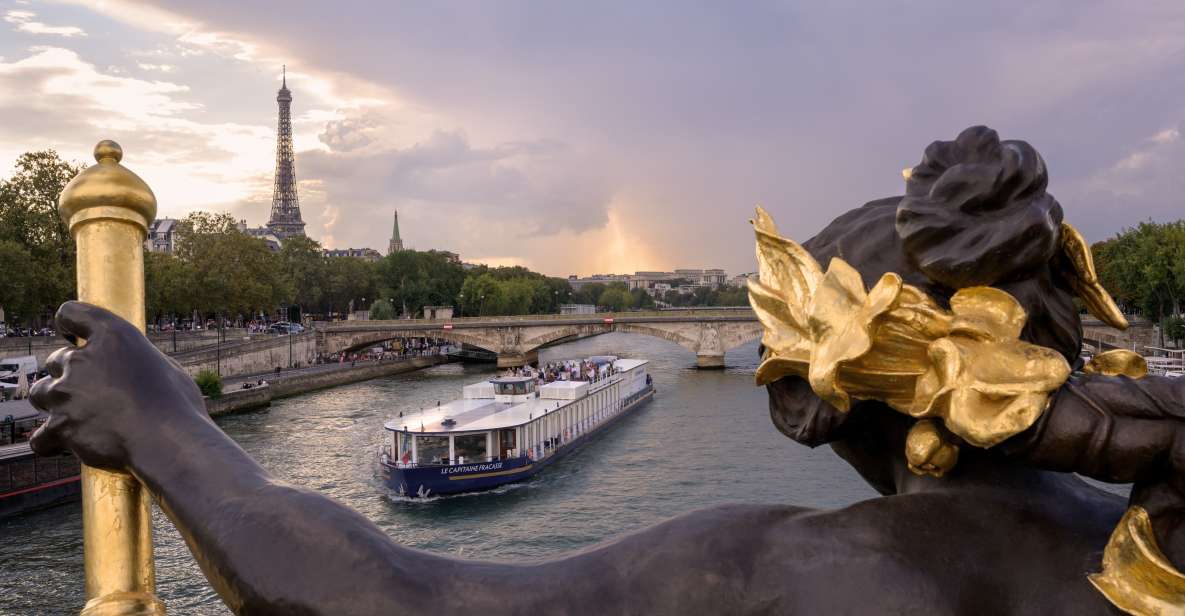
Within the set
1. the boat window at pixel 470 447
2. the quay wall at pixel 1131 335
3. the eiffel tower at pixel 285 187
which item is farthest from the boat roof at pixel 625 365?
the eiffel tower at pixel 285 187

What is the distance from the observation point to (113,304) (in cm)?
125

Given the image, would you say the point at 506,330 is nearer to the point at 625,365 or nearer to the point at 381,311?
the point at 381,311

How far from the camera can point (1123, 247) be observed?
100 ft

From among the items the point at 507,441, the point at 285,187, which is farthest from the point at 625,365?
the point at 285,187

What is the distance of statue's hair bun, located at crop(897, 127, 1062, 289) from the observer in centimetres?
97

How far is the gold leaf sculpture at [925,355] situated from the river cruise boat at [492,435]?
13106mm

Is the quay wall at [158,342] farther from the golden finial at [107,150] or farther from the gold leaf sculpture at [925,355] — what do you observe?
the gold leaf sculpture at [925,355]

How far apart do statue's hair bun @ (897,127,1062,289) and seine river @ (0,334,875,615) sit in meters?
5.43

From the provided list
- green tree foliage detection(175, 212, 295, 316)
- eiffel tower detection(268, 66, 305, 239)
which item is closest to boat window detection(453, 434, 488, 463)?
green tree foliage detection(175, 212, 295, 316)

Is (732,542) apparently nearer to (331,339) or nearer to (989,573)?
(989,573)

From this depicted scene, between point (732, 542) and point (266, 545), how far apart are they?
0.57 metres

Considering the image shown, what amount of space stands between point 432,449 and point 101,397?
46.3ft

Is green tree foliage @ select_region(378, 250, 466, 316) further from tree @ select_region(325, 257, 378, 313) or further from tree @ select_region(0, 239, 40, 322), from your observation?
tree @ select_region(0, 239, 40, 322)

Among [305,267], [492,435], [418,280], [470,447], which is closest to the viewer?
[492,435]
